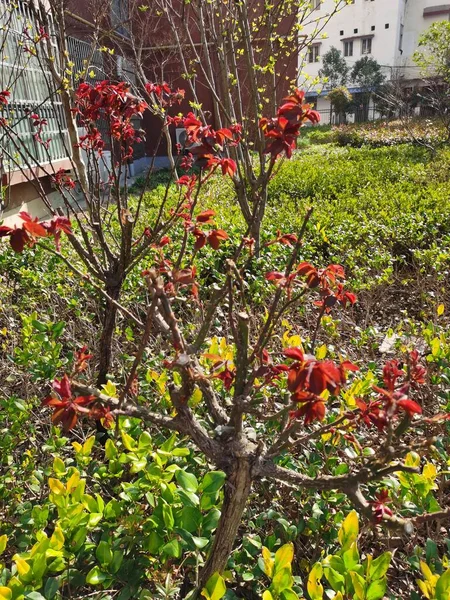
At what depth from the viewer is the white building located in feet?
123

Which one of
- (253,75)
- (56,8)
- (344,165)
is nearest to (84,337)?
(56,8)

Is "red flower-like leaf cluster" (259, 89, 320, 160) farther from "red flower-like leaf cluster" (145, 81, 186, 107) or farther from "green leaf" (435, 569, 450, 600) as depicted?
"red flower-like leaf cluster" (145, 81, 186, 107)

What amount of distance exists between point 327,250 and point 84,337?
2.30m

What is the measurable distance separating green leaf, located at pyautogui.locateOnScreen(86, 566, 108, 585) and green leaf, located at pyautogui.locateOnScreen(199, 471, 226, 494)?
0.31 metres

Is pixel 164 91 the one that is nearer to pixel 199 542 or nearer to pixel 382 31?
pixel 199 542

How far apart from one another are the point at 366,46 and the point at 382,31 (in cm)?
159

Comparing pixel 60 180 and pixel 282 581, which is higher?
pixel 60 180

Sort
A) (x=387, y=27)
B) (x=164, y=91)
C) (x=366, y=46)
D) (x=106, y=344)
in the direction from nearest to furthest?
(x=106, y=344) → (x=164, y=91) → (x=387, y=27) → (x=366, y=46)

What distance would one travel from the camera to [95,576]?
3.55 ft

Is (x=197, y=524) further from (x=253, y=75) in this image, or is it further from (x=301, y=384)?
(x=253, y=75)

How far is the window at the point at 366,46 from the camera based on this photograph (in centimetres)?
3883

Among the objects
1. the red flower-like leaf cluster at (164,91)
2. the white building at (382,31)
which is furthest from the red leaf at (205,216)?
the white building at (382,31)

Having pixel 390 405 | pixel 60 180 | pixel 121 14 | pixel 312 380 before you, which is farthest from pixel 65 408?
pixel 121 14

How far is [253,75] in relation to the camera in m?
3.64
